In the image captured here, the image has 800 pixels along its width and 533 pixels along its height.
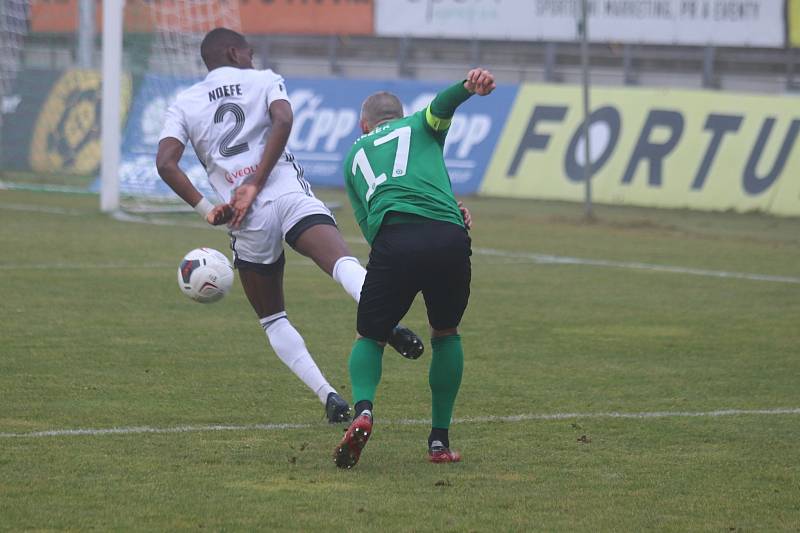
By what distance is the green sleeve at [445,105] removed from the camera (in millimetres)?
6363

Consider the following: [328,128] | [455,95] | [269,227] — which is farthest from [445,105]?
[328,128]

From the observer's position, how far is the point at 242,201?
24.2 ft

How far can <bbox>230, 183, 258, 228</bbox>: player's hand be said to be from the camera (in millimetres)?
7359

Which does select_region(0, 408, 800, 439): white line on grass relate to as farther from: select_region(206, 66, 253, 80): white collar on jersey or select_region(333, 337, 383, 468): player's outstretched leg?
select_region(206, 66, 253, 80): white collar on jersey

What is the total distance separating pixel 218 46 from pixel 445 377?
230 centimetres

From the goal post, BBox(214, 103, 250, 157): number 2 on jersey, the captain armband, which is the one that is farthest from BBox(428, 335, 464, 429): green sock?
the goal post

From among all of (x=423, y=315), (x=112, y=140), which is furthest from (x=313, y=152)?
(x=423, y=315)

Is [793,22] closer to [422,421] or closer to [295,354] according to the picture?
[422,421]

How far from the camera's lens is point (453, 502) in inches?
233

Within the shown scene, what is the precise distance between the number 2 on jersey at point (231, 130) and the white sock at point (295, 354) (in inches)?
34.3

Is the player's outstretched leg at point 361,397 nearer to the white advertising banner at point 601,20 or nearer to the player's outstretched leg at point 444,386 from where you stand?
the player's outstretched leg at point 444,386

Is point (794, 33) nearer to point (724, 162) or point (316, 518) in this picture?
point (724, 162)

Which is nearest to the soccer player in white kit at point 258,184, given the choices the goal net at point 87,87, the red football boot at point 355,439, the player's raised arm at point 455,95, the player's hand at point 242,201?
the player's hand at point 242,201

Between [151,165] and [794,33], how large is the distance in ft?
37.6
